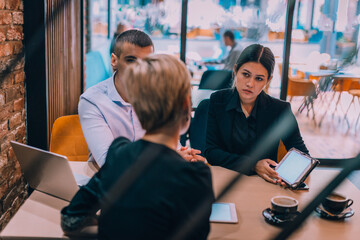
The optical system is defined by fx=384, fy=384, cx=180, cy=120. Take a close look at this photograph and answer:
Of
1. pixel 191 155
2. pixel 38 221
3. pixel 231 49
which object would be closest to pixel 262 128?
pixel 191 155

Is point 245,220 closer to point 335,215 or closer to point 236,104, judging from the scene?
point 335,215

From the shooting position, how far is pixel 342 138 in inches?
207

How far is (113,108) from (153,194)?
107cm

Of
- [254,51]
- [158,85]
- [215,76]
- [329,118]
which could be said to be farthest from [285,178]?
[329,118]

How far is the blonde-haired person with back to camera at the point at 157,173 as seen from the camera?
0.94 metres

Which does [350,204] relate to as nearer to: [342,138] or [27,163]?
[27,163]

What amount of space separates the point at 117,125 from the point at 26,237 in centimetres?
79

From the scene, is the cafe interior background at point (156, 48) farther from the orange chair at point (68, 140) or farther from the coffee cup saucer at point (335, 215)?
the coffee cup saucer at point (335, 215)

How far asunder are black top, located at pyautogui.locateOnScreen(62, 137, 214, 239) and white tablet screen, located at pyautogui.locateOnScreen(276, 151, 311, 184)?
803 mm

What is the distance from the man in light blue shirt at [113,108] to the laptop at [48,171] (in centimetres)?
29

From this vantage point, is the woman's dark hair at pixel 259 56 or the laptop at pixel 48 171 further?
the woman's dark hair at pixel 259 56

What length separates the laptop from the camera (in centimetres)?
137

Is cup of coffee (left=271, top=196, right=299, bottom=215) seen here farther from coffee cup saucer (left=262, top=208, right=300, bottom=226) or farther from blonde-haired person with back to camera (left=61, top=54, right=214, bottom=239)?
blonde-haired person with back to camera (left=61, top=54, right=214, bottom=239)

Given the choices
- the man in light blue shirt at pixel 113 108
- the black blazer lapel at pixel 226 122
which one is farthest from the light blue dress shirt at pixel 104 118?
the black blazer lapel at pixel 226 122
